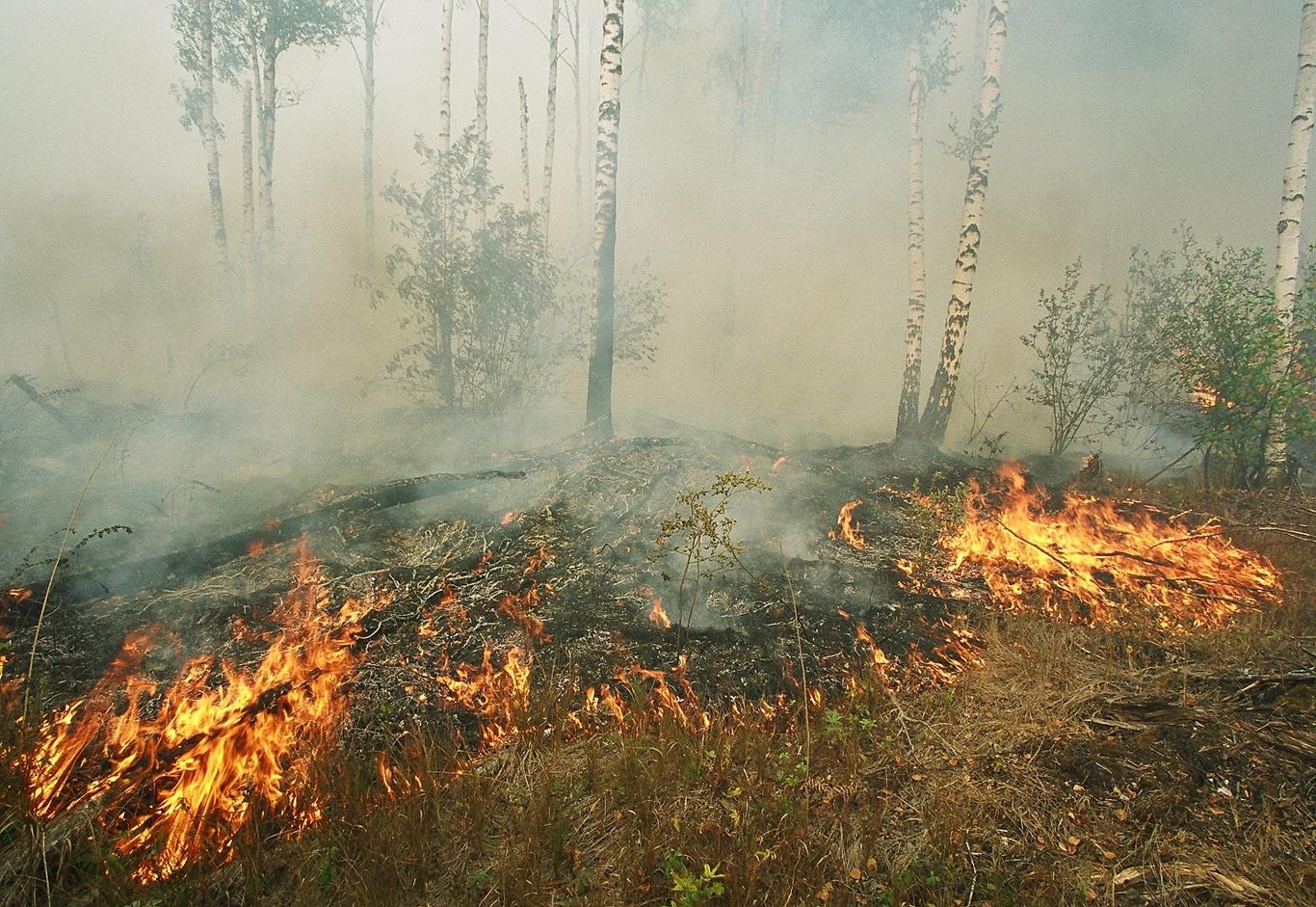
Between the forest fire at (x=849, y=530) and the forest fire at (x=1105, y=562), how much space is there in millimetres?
873

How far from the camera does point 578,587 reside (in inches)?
192

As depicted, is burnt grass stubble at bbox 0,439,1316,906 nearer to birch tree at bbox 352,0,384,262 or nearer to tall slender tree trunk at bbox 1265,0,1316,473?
tall slender tree trunk at bbox 1265,0,1316,473

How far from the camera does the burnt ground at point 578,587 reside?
3.97m

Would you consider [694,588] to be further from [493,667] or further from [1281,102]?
[1281,102]

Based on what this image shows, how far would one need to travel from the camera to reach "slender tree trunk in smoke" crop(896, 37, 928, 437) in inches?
385

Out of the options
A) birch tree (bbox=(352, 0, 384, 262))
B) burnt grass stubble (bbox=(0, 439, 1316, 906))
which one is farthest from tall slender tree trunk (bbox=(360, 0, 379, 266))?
burnt grass stubble (bbox=(0, 439, 1316, 906))

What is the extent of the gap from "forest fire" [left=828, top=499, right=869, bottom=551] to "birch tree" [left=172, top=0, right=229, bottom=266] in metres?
17.3

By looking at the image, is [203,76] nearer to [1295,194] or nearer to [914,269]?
[914,269]

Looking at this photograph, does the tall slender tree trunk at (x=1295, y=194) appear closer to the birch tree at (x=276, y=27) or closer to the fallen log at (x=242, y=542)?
the fallen log at (x=242, y=542)

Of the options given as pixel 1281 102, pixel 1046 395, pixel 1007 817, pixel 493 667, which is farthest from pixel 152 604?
pixel 1281 102

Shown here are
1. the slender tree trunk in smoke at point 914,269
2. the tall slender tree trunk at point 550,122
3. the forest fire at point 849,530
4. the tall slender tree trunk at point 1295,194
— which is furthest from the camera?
the tall slender tree trunk at point 550,122

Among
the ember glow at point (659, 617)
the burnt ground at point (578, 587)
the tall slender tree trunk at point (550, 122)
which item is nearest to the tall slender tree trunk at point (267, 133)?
the tall slender tree trunk at point (550, 122)

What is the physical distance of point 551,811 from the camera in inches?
108

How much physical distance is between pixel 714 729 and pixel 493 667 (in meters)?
1.64
